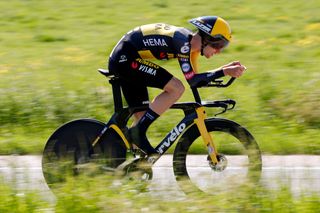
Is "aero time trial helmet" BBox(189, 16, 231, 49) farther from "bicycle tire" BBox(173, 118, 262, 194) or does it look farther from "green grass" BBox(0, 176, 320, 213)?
"green grass" BBox(0, 176, 320, 213)

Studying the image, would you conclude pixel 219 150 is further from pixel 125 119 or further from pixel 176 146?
pixel 125 119

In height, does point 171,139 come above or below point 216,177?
above

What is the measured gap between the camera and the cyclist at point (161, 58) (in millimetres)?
7367

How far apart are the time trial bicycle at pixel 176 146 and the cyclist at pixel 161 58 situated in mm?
94

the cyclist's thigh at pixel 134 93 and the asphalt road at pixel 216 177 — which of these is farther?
the cyclist's thigh at pixel 134 93

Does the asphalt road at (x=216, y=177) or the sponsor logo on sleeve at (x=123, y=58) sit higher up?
the sponsor logo on sleeve at (x=123, y=58)

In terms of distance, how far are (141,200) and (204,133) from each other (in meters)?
1.51

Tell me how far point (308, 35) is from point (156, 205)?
1109cm

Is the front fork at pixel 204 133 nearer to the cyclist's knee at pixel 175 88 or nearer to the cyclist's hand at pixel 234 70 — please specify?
the cyclist's knee at pixel 175 88

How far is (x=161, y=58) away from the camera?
7.64m

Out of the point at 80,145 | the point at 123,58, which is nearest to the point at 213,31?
the point at 123,58

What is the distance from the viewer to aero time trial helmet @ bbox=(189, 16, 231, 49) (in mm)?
7375

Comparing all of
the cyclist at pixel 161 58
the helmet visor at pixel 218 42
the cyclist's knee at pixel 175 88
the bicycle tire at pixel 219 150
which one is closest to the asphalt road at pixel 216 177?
the bicycle tire at pixel 219 150

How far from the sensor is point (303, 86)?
451 inches
